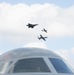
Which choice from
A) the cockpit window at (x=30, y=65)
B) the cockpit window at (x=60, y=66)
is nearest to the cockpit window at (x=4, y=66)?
the cockpit window at (x=30, y=65)

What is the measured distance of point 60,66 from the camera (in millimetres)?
16406

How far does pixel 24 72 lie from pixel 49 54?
195 cm

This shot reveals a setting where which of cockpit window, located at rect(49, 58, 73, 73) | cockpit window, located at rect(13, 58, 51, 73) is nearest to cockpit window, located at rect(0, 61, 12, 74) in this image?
cockpit window, located at rect(13, 58, 51, 73)

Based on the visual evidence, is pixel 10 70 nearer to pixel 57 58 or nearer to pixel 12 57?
pixel 12 57

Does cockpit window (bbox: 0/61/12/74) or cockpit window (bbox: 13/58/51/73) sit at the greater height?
cockpit window (bbox: 0/61/12/74)

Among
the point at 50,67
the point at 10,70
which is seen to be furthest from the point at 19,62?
the point at 50,67

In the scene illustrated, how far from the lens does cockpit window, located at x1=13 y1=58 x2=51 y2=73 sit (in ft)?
51.7

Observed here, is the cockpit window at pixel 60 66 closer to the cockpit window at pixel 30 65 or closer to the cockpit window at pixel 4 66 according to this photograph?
the cockpit window at pixel 30 65

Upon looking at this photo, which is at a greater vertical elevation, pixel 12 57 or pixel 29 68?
pixel 12 57

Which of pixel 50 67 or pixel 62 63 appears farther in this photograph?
pixel 62 63

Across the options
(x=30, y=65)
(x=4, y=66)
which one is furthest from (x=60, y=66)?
(x=4, y=66)

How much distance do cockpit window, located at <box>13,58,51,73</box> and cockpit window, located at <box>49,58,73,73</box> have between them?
21.2 inches

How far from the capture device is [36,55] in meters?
16.3

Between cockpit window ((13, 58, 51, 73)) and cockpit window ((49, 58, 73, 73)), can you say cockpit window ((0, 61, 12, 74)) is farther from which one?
cockpit window ((49, 58, 73, 73))
